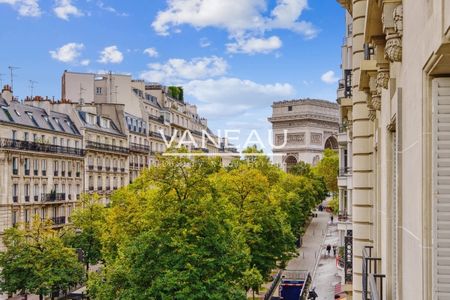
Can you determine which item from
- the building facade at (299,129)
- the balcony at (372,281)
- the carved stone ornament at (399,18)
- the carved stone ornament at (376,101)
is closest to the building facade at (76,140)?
the carved stone ornament at (376,101)

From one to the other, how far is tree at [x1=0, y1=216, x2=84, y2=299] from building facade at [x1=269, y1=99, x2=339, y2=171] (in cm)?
7941

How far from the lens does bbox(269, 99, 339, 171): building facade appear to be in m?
112

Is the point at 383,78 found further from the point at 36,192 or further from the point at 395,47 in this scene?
the point at 36,192

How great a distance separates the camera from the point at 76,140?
59.1 meters

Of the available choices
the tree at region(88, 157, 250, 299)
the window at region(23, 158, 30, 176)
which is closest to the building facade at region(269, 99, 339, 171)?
the window at region(23, 158, 30, 176)

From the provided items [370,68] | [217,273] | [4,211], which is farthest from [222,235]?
[4,211]

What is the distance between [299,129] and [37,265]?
82.8 meters

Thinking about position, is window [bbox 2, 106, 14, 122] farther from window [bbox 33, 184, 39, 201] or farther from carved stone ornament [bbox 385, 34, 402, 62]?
carved stone ornament [bbox 385, 34, 402, 62]

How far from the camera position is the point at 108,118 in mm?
67875

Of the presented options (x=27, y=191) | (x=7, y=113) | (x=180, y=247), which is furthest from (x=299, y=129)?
(x=180, y=247)

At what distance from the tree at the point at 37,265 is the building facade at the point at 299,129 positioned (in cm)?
7941

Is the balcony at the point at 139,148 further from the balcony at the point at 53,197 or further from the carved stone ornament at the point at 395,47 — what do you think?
the carved stone ornament at the point at 395,47

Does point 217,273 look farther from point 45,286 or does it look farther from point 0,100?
point 0,100

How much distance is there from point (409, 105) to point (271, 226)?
92.1ft
